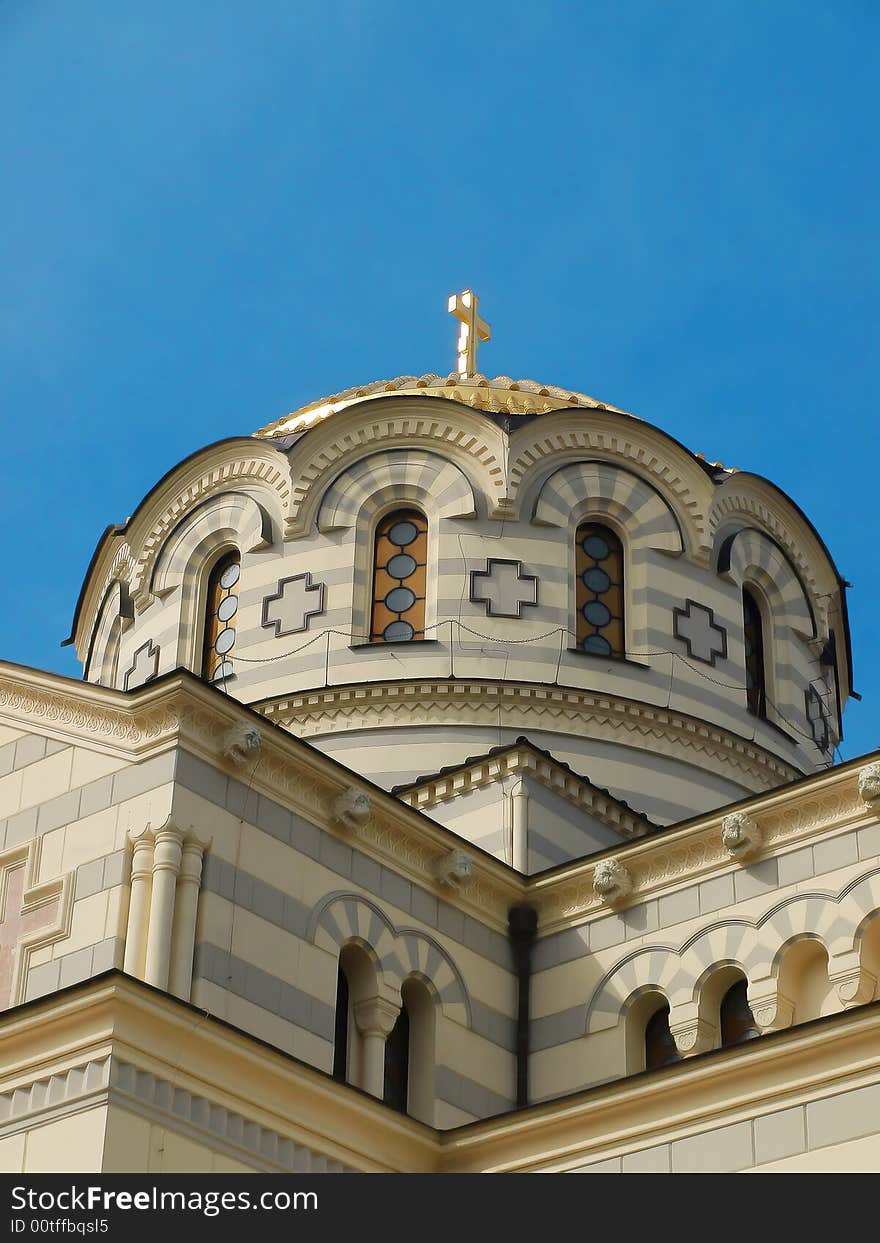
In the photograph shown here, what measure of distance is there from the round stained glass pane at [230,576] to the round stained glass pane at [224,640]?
60 centimetres

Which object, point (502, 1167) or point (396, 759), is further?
point (396, 759)

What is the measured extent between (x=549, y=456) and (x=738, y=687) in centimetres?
355

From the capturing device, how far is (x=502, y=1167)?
17.5 metres

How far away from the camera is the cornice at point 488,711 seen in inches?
944

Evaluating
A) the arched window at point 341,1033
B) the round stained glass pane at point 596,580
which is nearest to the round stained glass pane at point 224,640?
the round stained glass pane at point 596,580

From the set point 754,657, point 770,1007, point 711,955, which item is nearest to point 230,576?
point 754,657

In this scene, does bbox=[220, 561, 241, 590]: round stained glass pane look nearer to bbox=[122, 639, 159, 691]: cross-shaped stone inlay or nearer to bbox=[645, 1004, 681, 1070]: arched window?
bbox=[122, 639, 159, 691]: cross-shaped stone inlay

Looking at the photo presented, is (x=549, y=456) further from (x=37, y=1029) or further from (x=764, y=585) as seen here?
(x=37, y=1029)

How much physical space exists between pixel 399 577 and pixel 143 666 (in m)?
3.44

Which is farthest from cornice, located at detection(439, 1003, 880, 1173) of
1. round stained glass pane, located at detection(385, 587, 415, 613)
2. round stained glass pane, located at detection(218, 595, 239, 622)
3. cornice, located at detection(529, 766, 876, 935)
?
round stained glass pane, located at detection(218, 595, 239, 622)

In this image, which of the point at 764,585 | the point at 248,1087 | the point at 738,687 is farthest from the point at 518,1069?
the point at 764,585

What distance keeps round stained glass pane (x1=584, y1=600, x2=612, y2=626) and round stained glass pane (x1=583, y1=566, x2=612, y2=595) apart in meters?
0.19
